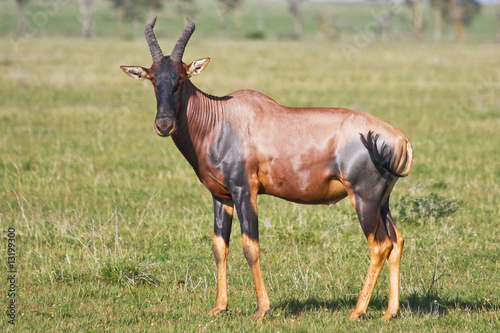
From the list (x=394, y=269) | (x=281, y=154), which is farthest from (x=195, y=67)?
(x=394, y=269)

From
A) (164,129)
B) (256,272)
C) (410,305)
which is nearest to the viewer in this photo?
(164,129)

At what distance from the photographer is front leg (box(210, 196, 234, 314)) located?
7117 mm

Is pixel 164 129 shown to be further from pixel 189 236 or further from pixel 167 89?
pixel 189 236

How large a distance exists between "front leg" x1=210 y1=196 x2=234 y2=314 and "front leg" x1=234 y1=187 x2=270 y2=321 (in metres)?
0.36

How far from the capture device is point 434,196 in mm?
10906

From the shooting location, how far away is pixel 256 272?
22.4 ft

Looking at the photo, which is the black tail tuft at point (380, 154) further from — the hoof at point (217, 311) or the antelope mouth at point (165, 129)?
the hoof at point (217, 311)

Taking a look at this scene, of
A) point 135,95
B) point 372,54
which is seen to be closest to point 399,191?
point 135,95

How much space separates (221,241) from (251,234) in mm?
463

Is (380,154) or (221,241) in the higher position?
(380,154)

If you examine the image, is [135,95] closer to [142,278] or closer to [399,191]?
[399,191]

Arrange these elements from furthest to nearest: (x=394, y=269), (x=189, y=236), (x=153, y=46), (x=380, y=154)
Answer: (x=189, y=236) < (x=394, y=269) < (x=153, y=46) < (x=380, y=154)

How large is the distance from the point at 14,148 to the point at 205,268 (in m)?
8.96

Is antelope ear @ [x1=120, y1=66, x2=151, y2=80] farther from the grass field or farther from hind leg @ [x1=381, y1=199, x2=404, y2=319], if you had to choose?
hind leg @ [x1=381, y1=199, x2=404, y2=319]
